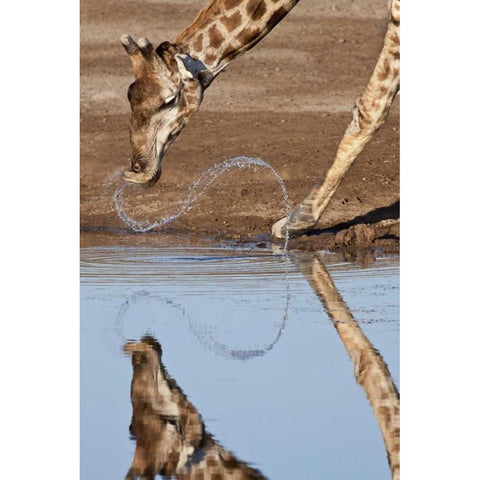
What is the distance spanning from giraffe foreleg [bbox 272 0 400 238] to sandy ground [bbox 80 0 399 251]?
14 centimetres

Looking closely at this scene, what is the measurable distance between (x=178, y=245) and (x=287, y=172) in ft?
6.68

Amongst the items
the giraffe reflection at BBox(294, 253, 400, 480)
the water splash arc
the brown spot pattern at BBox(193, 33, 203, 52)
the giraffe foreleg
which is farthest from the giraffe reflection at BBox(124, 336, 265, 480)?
the water splash arc

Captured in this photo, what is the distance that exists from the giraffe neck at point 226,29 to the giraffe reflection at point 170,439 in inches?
85.9

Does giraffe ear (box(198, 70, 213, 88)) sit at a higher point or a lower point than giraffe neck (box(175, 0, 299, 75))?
lower

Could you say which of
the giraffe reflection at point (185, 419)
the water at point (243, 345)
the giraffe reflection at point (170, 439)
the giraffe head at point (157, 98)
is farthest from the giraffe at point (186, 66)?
the giraffe reflection at point (170, 439)

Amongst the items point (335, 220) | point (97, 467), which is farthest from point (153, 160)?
point (97, 467)

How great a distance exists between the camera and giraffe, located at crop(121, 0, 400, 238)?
700 cm

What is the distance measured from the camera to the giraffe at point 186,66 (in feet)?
23.0

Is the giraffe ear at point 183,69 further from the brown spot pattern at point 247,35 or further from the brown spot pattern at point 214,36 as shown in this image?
the brown spot pattern at point 247,35

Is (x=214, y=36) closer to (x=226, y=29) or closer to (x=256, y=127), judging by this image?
(x=226, y=29)

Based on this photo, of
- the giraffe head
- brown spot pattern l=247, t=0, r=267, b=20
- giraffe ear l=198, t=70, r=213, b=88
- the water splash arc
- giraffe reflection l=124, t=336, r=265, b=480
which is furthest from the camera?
the water splash arc

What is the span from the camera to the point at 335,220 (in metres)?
8.82

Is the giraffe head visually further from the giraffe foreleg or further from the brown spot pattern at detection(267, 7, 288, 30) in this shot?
the giraffe foreleg
